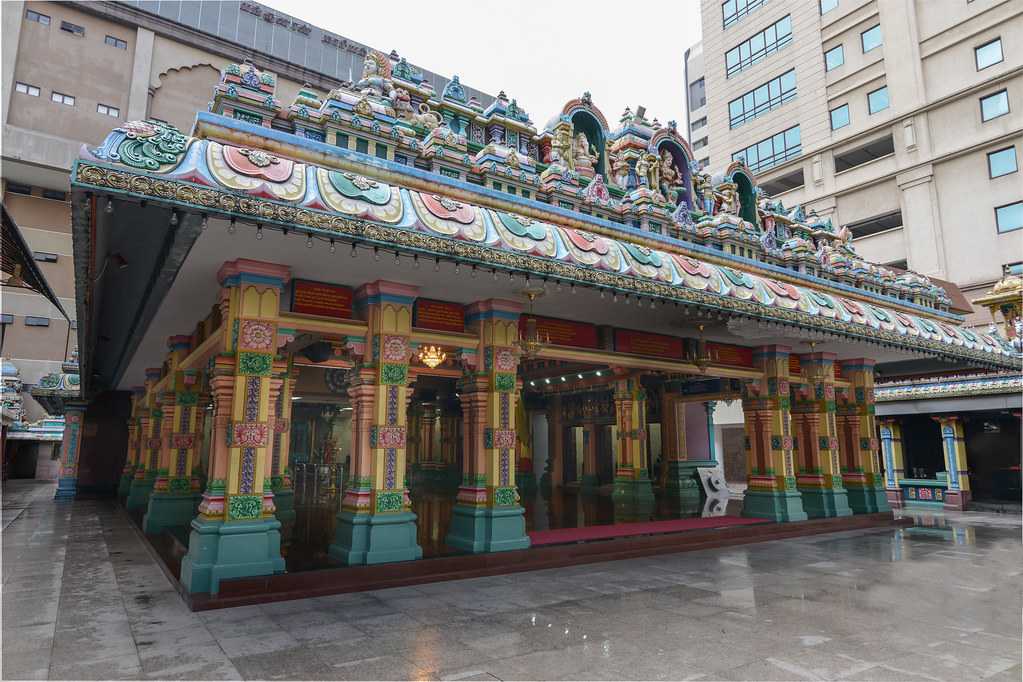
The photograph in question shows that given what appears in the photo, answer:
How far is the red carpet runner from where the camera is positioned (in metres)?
9.52

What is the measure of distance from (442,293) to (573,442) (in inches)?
554

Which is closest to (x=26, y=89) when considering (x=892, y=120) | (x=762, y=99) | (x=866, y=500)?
(x=762, y=99)

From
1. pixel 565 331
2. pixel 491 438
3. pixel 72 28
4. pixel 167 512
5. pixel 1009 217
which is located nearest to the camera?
pixel 491 438

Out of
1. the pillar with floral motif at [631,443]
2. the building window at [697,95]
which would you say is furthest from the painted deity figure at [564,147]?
the building window at [697,95]

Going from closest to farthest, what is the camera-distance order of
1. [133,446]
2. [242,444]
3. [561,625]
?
1. [561,625]
2. [242,444]
3. [133,446]

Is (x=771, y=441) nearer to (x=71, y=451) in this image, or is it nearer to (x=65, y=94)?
(x=71, y=451)

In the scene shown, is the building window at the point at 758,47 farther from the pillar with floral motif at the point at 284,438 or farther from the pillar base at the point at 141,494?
the pillar base at the point at 141,494

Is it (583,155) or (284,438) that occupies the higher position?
(583,155)

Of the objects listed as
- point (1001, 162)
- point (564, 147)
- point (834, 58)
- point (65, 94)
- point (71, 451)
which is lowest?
point (71, 451)

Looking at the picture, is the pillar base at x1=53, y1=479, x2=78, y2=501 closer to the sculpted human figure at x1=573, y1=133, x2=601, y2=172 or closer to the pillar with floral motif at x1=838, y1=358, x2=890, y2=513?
the sculpted human figure at x1=573, y1=133, x2=601, y2=172

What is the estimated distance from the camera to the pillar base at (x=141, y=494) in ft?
50.1

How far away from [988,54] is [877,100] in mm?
4503

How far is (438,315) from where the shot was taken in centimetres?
884

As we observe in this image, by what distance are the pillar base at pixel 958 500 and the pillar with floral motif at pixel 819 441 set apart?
8505 mm
